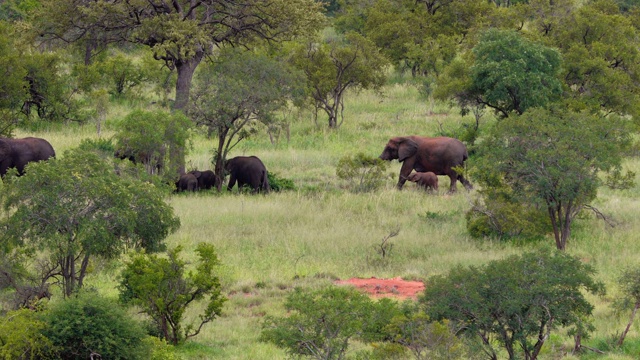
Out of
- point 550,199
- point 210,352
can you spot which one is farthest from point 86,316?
point 550,199

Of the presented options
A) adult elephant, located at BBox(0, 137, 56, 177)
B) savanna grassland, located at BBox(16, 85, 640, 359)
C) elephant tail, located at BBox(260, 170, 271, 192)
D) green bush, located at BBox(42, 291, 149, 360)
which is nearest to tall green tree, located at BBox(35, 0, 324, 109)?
elephant tail, located at BBox(260, 170, 271, 192)

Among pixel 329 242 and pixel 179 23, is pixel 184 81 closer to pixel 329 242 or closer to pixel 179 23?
pixel 179 23

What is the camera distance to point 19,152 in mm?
27203

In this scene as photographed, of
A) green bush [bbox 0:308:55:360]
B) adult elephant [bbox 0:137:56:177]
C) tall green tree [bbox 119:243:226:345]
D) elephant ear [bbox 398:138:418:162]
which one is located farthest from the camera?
elephant ear [bbox 398:138:418:162]

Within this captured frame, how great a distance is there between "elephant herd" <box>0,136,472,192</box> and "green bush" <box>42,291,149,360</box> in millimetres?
13844

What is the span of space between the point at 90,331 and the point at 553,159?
1051 cm

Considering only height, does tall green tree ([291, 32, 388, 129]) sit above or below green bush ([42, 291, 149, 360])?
above

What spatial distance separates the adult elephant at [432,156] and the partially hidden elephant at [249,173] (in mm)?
3500

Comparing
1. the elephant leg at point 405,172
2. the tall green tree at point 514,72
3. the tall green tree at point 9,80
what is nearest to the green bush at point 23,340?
the elephant leg at point 405,172

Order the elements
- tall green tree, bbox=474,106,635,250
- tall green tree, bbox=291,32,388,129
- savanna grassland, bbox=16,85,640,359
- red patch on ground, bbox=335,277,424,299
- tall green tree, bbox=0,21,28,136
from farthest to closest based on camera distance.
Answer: tall green tree, bbox=291,32,388,129 < tall green tree, bbox=0,21,28,136 < tall green tree, bbox=474,106,635,250 < red patch on ground, bbox=335,277,424,299 < savanna grassland, bbox=16,85,640,359

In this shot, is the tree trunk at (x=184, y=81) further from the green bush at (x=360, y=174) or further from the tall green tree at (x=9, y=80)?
the tall green tree at (x=9, y=80)

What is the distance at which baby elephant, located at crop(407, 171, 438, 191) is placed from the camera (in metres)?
27.0

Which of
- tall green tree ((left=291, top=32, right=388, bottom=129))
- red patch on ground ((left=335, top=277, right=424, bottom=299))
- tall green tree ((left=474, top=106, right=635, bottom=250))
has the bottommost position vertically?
red patch on ground ((left=335, top=277, right=424, bottom=299))

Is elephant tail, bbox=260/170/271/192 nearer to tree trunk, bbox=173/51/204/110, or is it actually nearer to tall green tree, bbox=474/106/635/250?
tree trunk, bbox=173/51/204/110
